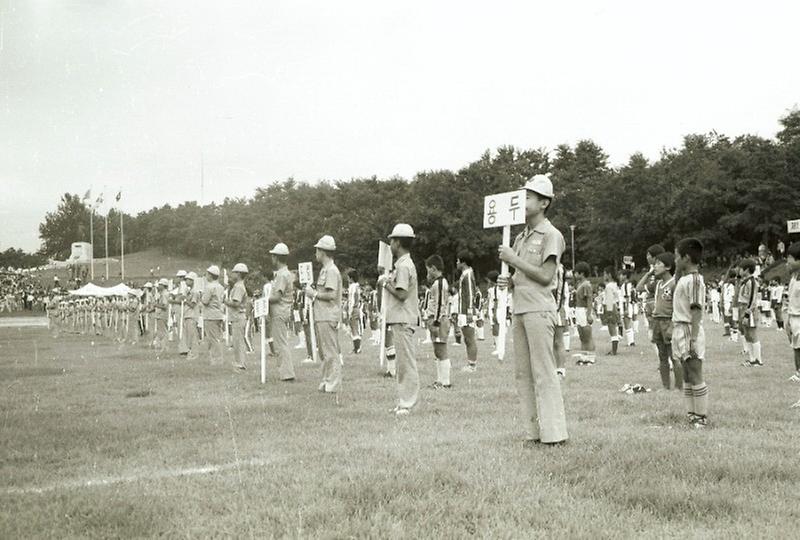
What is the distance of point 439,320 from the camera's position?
13430 millimetres

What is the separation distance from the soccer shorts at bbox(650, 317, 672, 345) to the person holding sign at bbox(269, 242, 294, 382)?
6649mm

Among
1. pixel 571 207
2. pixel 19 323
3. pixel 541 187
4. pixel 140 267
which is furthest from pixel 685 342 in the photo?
pixel 140 267

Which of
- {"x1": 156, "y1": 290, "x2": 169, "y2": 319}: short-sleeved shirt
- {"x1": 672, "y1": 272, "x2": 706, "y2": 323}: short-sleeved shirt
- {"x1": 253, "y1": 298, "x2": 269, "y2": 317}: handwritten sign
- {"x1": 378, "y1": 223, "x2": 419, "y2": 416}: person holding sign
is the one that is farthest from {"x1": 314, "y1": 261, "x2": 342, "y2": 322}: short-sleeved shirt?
{"x1": 156, "y1": 290, "x2": 169, "y2": 319}: short-sleeved shirt

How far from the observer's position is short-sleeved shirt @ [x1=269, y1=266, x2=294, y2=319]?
14.2 metres

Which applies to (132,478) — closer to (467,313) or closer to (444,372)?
(444,372)

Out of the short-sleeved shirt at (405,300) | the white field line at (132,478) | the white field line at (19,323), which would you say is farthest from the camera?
the white field line at (19,323)

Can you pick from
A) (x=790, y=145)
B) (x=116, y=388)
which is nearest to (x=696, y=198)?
(x=790, y=145)

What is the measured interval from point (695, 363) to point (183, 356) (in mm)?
16379

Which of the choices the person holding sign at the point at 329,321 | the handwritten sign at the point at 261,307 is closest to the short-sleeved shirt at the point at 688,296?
the person holding sign at the point at 329,321

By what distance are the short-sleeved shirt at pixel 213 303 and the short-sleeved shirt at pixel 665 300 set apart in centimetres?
1091

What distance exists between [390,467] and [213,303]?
13089mm

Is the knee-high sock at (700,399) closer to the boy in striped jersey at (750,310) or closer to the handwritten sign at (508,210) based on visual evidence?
the handwritten sign at (508,210)

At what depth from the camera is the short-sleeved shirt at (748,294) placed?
15.2 metres

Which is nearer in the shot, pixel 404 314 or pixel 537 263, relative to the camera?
pixel 537 263
